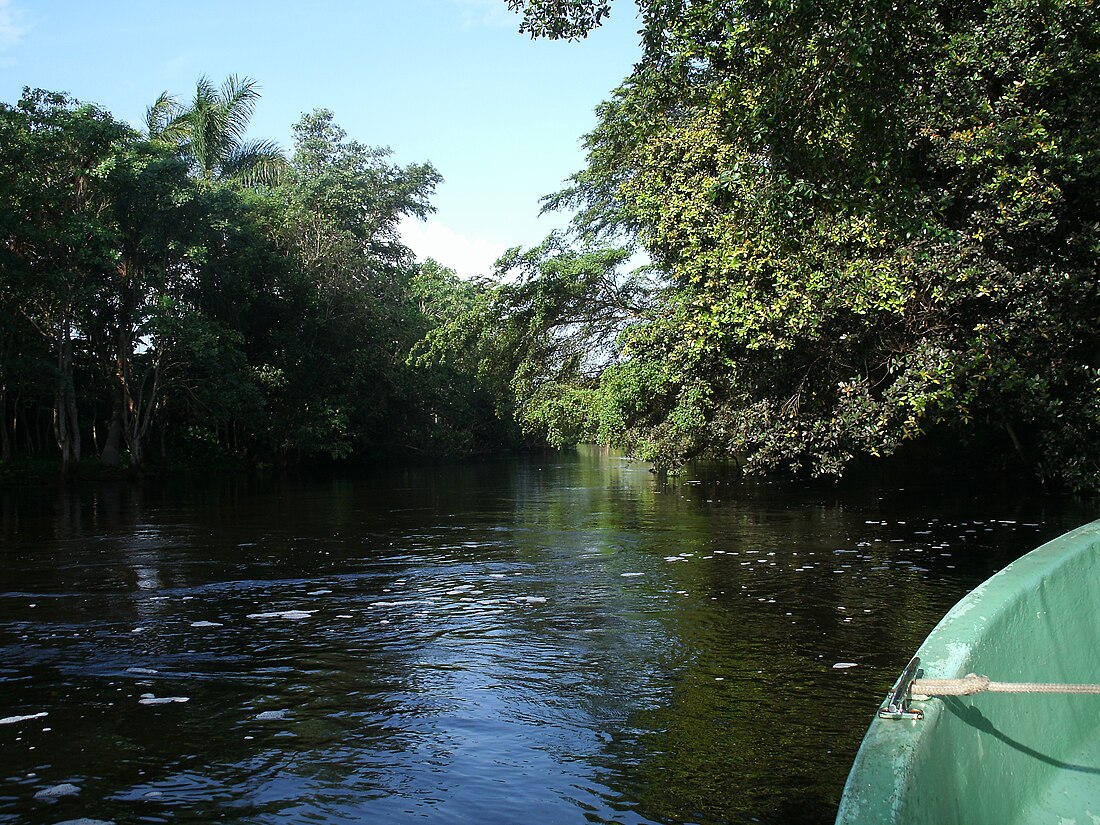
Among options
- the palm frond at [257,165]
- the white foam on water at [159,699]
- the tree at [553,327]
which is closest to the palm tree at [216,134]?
the palm frond at [257,165]

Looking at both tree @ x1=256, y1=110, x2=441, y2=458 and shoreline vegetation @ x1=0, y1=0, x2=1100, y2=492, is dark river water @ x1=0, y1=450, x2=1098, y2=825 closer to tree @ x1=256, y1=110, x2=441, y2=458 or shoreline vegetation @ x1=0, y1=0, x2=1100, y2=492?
shoreline vegetation @ x1=0, y1=0, x2=1100, y2=492

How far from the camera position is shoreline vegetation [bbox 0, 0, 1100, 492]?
970 cm

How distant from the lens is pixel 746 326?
649 inches

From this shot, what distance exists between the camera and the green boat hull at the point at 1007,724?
2379 millimetres

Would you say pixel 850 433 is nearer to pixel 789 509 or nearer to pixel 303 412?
pixel 789 509

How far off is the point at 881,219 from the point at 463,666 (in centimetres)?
586

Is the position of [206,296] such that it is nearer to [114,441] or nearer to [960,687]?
[114,441]

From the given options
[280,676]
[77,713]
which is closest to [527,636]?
[280,676]

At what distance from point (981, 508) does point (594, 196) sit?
1763cm

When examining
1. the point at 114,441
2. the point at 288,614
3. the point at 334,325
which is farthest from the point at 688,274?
the point at 334,325

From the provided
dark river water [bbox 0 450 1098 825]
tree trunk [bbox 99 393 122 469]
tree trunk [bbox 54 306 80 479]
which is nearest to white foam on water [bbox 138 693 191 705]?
dark river water [bbox 0 450 1098 825]

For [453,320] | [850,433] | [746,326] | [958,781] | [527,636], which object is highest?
[453,320]

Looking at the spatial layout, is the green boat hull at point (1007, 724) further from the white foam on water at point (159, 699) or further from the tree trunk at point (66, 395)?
the tree trunk at point (66, 395)

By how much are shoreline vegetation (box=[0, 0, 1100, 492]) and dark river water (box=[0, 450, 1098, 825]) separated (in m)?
3.40
